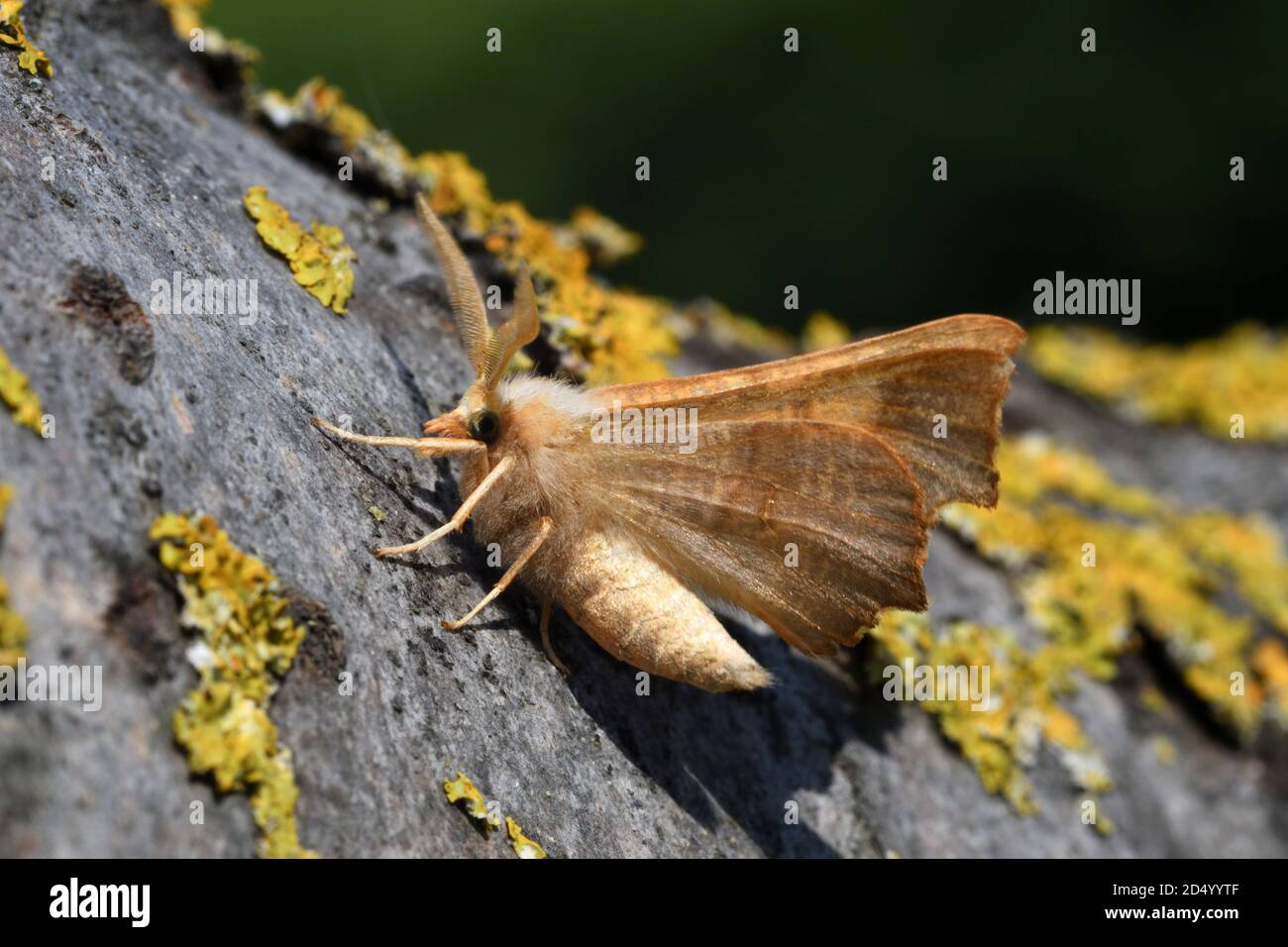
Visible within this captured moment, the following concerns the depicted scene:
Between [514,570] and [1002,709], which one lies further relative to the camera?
[1002,709]

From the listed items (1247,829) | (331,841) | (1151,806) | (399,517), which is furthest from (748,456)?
(1247,829)

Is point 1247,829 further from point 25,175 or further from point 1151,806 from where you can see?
point 25,175

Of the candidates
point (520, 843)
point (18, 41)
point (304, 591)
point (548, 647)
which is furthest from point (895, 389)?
point (18, 41)

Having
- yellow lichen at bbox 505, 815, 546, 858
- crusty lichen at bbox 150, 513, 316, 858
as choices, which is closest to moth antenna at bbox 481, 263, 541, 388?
crusty lichen at bbox 150, 513, 316, 858

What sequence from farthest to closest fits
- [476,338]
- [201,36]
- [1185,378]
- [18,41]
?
[1185,378] < [201,36] < [476,338] < [18,41]

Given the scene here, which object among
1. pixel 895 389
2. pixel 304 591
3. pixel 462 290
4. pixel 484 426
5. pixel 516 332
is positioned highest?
pixel 462 290

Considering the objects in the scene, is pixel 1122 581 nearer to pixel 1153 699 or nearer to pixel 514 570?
pixel 1153 699
